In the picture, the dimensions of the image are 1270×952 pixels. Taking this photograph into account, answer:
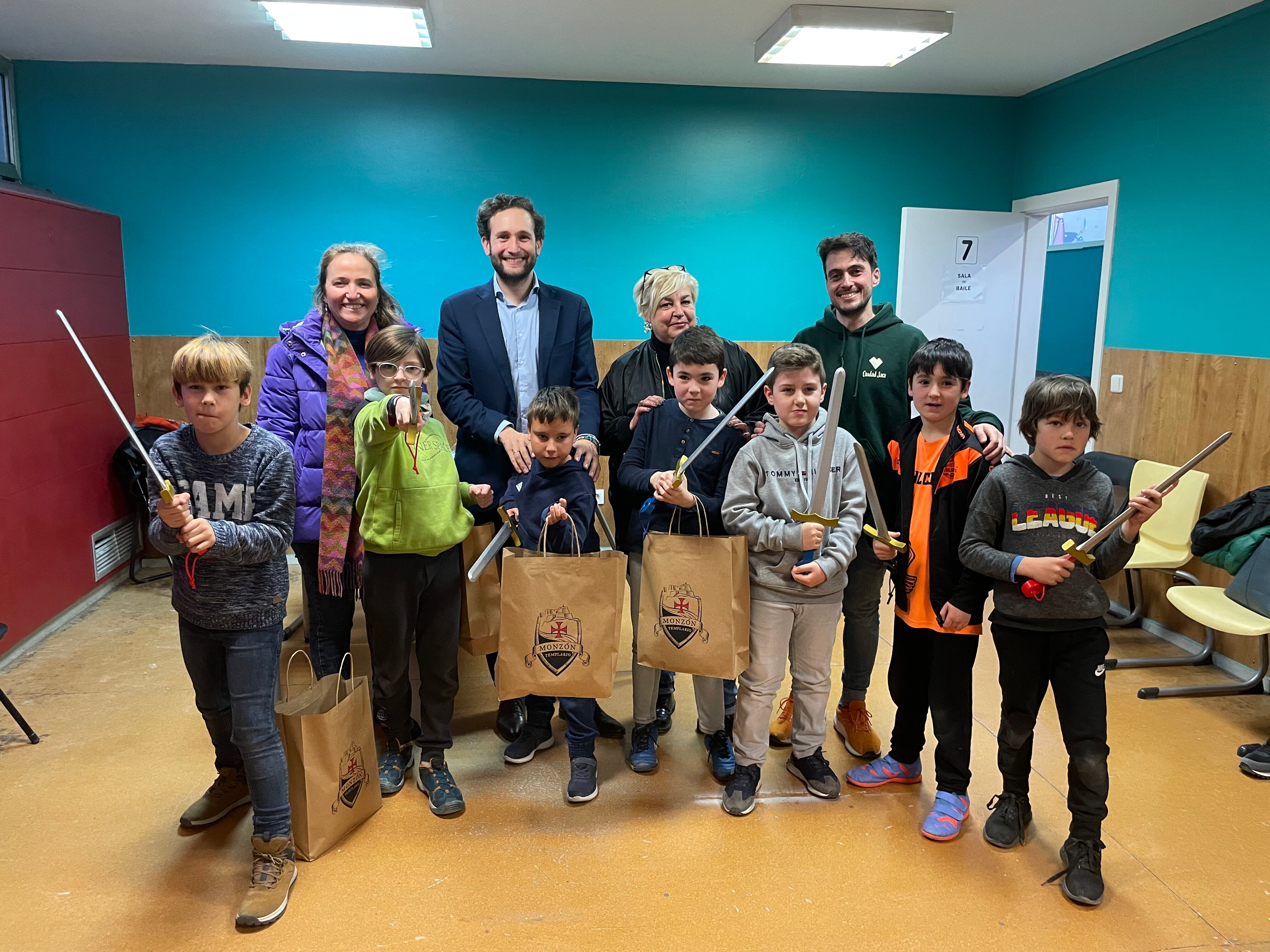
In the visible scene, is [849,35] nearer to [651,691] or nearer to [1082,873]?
[651,691]

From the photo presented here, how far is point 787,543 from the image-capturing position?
2.24 metres

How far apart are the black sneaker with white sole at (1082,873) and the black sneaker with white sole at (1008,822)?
135 mm

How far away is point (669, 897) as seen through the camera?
6.88 ft

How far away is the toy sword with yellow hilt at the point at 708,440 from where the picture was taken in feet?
7.00

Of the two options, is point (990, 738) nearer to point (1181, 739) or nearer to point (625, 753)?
point (1181, 739)

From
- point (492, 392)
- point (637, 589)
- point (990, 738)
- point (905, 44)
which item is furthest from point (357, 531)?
point (905, 44)

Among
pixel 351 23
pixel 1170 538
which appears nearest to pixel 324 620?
pixel 351 23

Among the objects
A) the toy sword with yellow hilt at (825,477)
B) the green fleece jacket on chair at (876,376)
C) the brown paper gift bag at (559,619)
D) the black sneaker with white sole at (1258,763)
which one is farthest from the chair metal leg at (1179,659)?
the brown paper gift bag at (559,619)

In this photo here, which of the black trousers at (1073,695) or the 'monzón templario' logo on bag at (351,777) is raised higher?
the black trousers at (1073,695)

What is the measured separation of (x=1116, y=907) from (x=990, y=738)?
893 mm

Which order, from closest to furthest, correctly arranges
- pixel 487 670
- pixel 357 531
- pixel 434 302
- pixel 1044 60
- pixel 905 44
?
1. pixel 357 531
2. pixel 487 670
3. pixel 905 44
4. pixel 1044 60
5. pixel 434 302

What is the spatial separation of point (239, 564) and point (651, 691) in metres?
1.30

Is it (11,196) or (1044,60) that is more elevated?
(1044,60)

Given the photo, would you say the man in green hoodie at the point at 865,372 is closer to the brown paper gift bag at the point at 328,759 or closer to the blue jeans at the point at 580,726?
the blue jeans at the point at 580,726
